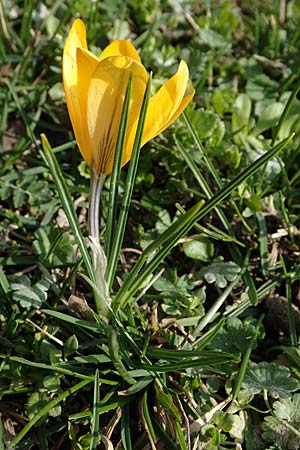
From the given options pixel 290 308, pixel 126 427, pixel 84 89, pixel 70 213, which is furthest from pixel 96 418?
pixel 84 89

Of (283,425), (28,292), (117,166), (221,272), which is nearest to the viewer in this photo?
(117,166)

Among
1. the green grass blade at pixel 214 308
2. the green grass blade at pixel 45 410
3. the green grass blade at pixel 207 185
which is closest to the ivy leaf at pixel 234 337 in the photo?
the green grass blade at pixel 214 308

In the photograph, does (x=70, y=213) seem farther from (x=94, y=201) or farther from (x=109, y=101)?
(x=109, y=101)

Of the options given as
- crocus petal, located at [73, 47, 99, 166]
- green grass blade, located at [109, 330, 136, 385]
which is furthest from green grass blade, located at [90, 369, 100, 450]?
crocus petal, located at [73, 47, 99, 166]

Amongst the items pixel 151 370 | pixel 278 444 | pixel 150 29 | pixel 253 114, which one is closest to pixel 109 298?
pixel 151 370

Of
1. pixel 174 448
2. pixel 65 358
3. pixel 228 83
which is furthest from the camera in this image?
pixel 228 83

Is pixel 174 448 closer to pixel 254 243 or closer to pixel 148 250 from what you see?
pixel 148 250

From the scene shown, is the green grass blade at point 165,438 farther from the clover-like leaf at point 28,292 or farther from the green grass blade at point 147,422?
the clover-like leaf at point 28,292

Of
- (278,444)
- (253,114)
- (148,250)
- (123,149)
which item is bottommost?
(278,444)

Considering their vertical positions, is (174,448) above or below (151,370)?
below
